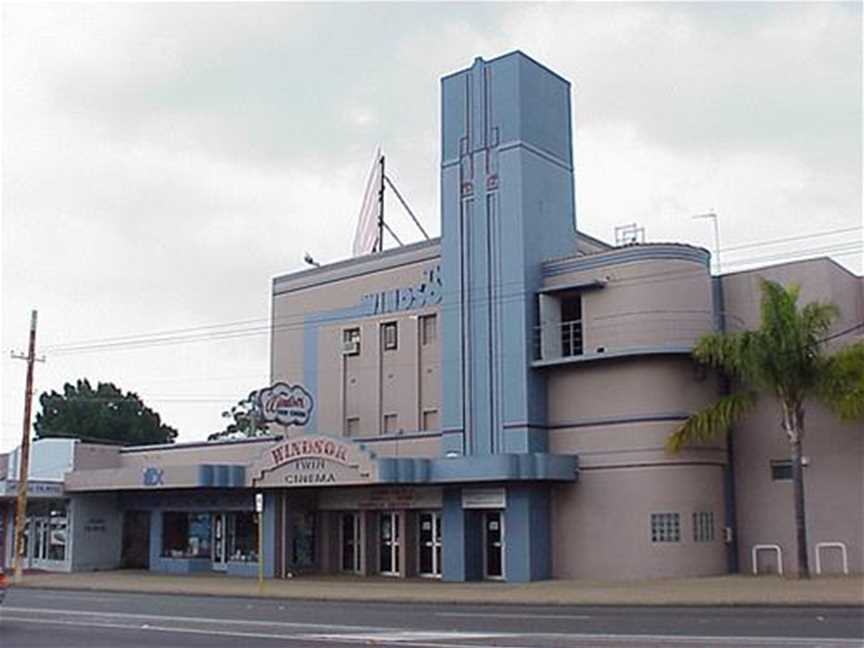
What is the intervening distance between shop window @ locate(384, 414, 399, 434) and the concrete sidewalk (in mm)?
5686

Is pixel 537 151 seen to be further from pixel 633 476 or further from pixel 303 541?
pixel 303 541

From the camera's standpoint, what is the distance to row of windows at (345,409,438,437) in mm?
41156

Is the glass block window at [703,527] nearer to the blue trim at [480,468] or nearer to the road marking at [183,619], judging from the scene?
the blue trim at [480,468]

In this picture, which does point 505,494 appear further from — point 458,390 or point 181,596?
point 181,596

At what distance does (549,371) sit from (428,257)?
660 cm

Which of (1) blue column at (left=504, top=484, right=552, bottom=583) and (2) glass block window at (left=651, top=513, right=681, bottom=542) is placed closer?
(2) glass block window at (left=651, top=513, right=681, bottom=542)

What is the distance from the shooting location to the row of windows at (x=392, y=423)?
41156 mm

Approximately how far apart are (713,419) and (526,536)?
6.70m

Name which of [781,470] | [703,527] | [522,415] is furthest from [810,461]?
[522,415]

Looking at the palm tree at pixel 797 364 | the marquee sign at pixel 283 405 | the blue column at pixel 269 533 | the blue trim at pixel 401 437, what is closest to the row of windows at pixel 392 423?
the blue trim at pixel 401 437

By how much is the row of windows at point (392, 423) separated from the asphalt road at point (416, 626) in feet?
40.4

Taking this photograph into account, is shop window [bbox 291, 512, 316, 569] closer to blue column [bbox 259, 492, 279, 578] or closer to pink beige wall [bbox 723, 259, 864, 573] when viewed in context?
blue column [bbox 259, 492, 279, 578]

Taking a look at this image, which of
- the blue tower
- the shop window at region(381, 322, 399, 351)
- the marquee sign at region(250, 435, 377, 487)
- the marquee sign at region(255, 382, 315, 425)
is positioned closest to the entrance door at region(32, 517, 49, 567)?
the marquee sign at region(250, 435, 377, 487)

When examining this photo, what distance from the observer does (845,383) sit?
31984 mm
